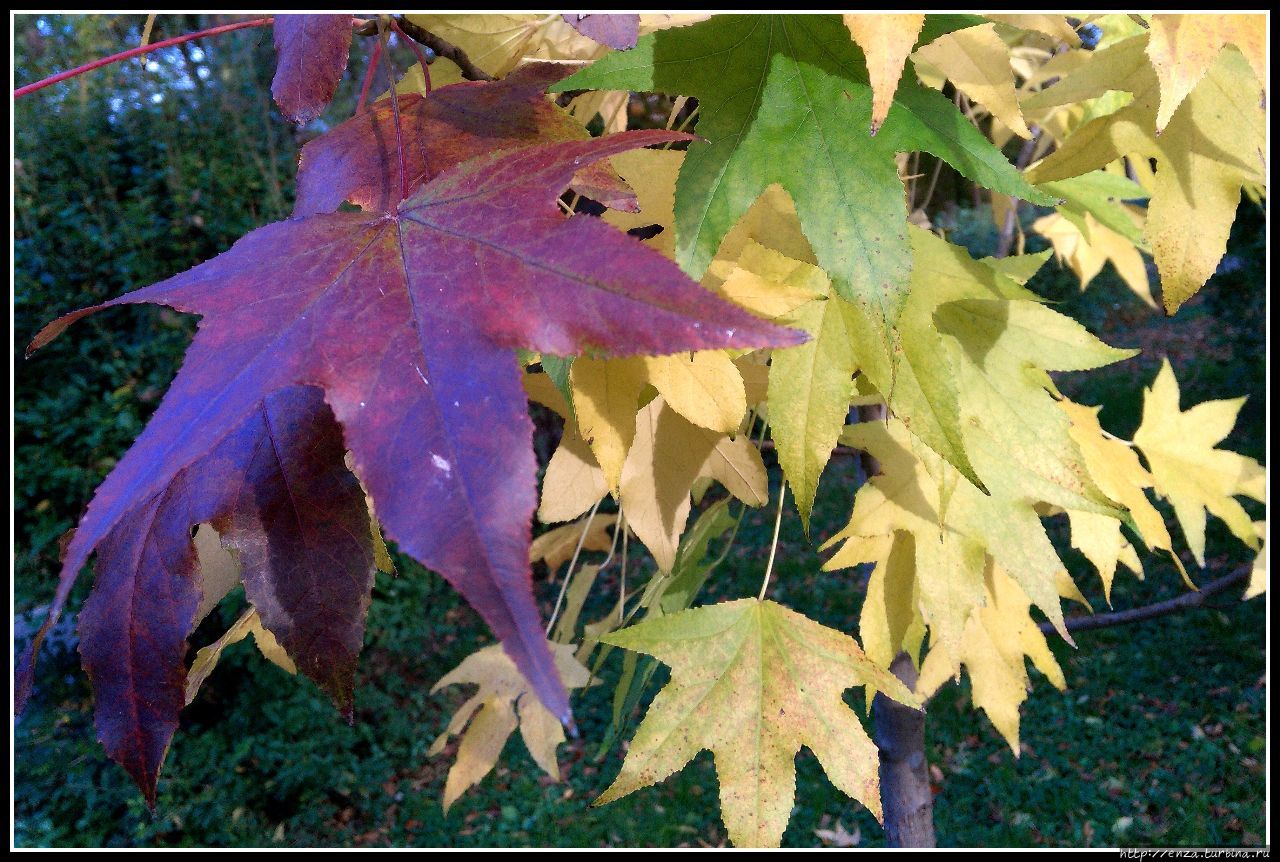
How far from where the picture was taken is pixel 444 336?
37 cm

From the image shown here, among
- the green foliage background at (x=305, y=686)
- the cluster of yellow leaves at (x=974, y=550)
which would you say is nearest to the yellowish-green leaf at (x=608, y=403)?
the cluster of yellow leaves at (x=974, y=550)

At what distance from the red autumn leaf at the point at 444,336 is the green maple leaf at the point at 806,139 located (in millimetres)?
73

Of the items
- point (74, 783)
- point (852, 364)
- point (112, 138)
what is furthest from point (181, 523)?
point (112, 138)

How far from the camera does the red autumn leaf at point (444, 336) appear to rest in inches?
12.2

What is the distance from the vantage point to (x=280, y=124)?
4.10 metres

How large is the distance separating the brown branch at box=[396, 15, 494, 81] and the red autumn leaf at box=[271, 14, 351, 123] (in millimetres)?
96

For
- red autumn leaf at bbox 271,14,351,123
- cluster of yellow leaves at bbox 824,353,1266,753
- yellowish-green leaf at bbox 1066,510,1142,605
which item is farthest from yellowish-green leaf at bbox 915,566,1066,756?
red autumn leaf at bbox 271,14,351,123

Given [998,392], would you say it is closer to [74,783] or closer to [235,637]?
[235,637]

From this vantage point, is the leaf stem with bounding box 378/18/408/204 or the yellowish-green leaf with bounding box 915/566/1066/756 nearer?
the leaf stem with bounding box 378/18/408/204

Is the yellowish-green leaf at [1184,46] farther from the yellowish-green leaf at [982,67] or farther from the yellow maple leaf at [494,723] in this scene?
the yellow maple leaf at [494,723]

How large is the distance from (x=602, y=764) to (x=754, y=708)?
2.63 meters

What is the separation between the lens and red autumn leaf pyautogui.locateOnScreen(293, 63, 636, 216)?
53cm

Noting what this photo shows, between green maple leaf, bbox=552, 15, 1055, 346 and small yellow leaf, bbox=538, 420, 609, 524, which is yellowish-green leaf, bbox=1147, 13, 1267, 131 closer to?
green maple leaf, bbox=552, 15, 1055, 346

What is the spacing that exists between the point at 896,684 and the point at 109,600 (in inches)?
21.2
